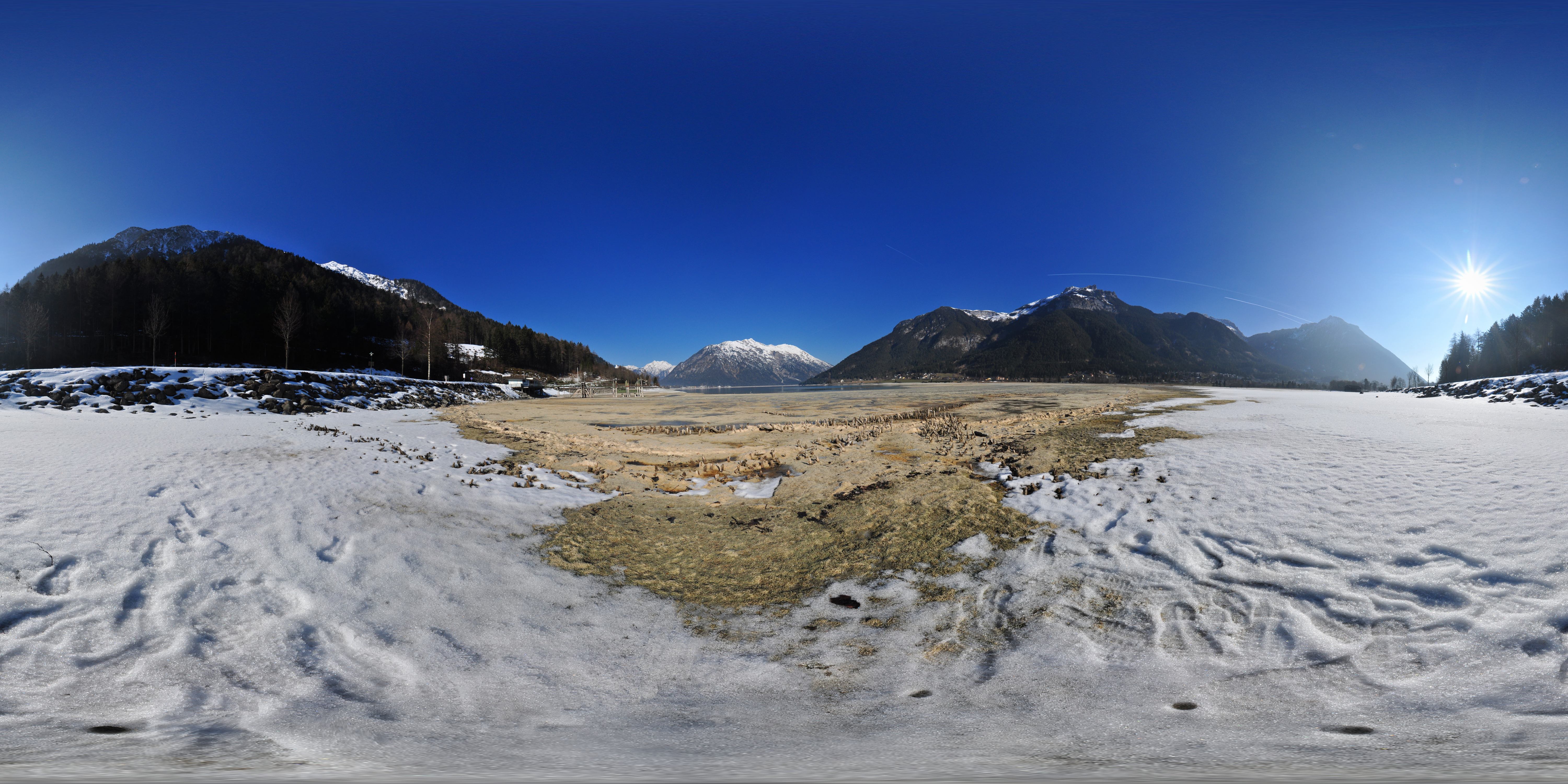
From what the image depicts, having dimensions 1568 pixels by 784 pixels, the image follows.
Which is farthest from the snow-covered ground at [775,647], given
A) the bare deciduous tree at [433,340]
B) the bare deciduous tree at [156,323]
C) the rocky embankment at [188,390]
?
the bare deciduous tree at [433,340]

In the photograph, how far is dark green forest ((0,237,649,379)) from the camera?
7794 cm

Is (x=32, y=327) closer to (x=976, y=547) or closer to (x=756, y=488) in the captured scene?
(x=756, y=488)

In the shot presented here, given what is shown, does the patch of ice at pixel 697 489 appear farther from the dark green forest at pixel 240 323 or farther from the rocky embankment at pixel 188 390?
the dark green forest at pixel 240 323

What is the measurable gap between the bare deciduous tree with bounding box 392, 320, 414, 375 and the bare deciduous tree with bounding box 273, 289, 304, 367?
16.7m

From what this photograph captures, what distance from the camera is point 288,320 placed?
74938mm

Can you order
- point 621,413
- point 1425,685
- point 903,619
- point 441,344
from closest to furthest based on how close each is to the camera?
1. point 1425,685
2. point 903,619
3. point 621,413
4. point 441,344

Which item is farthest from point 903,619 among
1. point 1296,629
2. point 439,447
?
point 439,447

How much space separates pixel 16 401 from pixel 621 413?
22797 millimetres

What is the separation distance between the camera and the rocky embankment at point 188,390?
736 inches

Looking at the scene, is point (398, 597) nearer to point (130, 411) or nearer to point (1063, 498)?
point (1063, 498)

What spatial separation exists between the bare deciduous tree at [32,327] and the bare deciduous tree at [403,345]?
4084 centimetres

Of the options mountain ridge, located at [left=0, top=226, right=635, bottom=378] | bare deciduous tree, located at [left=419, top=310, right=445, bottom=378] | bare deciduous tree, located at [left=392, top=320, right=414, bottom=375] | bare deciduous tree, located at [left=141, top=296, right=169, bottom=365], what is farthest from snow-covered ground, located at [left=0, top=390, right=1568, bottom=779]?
bare deciduous tree, located at [left=392, top=320, right=414, bottom=375]

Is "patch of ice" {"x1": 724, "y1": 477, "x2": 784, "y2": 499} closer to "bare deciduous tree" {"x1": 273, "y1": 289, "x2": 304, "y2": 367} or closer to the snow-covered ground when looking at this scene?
the snow-covered ground

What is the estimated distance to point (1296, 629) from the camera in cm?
515
